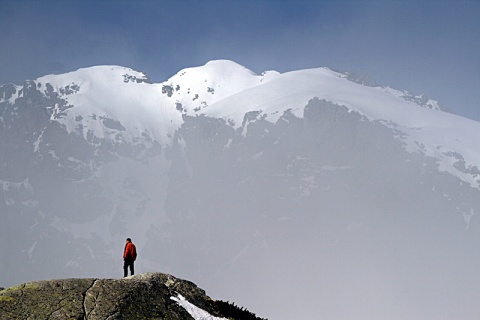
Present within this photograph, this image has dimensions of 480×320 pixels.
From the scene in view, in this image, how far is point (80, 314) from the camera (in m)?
11.7

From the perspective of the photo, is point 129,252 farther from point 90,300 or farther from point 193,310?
point 90,300

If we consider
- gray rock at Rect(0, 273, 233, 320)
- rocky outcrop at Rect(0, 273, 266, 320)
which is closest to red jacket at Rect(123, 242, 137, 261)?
rocky outcrop at Rect(0, 273, 266, 320)

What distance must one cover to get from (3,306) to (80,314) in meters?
1.73

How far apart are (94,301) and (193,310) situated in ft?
9.04

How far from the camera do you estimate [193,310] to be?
44.7ft

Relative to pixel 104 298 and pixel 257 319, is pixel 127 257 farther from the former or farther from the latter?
pixel 104 298

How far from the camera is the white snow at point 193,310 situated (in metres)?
13.5

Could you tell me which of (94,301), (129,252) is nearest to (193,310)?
(94,301)

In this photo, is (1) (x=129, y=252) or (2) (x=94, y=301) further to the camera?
(1) (x=129, y=252)

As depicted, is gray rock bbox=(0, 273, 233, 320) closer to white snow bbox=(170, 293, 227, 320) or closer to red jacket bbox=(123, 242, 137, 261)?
white snow bbox=(170, 293, 227, 320)

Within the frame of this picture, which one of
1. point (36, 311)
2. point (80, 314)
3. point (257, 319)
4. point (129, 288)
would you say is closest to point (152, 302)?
point (129, 288)

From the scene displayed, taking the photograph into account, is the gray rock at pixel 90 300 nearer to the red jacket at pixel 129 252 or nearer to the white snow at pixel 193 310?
the white snow at pixel 193 310

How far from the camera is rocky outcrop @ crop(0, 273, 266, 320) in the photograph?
11.6 metres

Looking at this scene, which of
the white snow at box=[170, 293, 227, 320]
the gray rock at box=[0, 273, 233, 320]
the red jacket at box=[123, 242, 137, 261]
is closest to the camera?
the gray rock at box=[0, 273, 233, 320]
